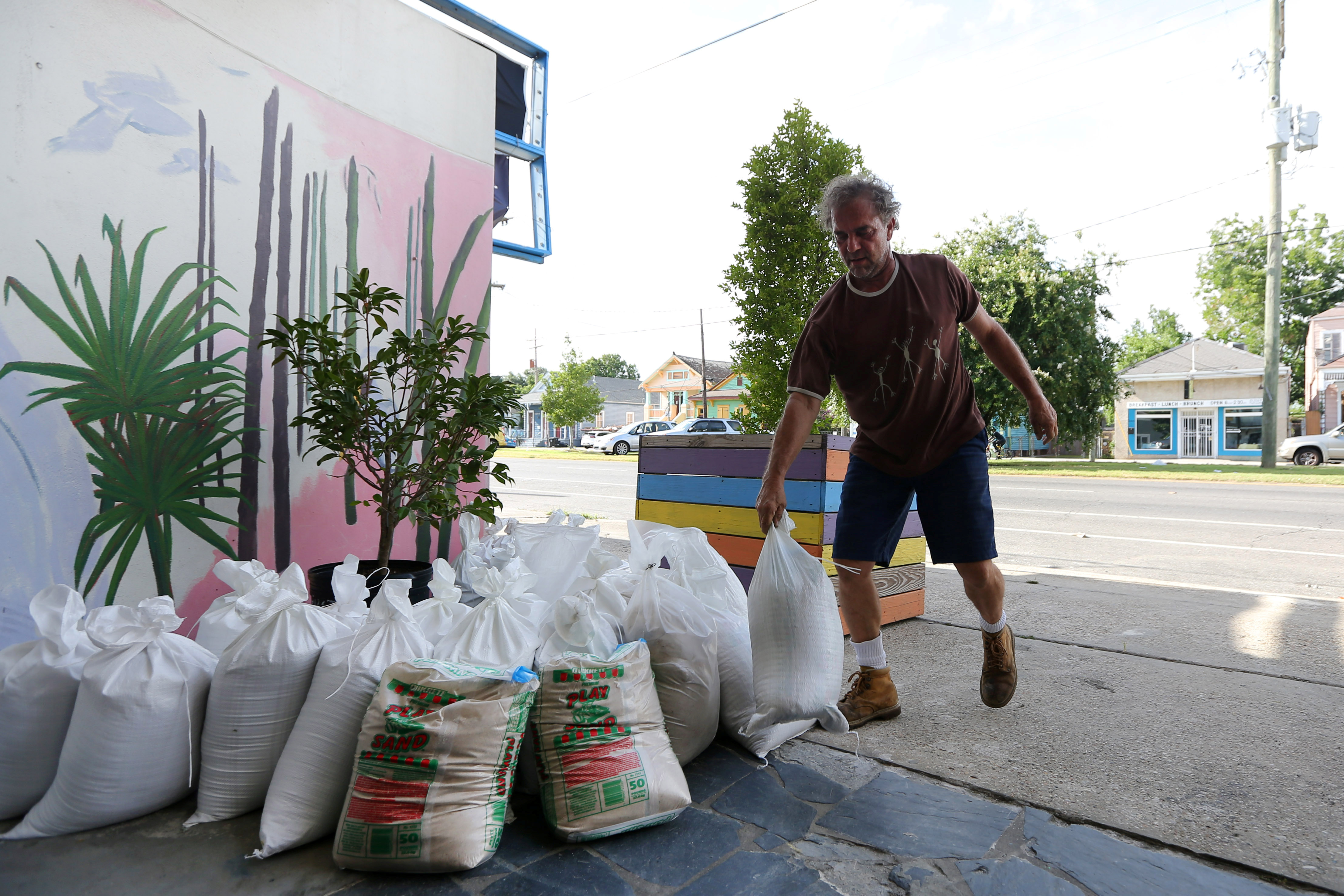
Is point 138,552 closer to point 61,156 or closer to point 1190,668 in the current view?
point 61,156

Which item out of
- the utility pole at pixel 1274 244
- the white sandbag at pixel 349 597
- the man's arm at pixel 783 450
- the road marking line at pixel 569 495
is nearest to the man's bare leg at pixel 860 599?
the man's arm at pixel 783 450

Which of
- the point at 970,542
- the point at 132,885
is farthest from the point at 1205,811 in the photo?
the point at 132,885

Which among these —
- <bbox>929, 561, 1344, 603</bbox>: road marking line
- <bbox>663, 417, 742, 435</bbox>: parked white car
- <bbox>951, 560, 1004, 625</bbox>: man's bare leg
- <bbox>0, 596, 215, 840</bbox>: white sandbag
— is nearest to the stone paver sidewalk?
<bbox>0, 596, 215, 840</bbox>: white sandbag

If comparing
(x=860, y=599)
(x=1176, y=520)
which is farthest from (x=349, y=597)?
(x=1176, y=520)

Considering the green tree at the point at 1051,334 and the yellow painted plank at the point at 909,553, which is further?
the green tree at the point at 1051,334

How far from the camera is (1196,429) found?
33438 millimetres

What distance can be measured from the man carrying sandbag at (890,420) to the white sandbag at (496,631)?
84 cm

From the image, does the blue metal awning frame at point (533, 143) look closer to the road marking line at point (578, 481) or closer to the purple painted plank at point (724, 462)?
the purple painted plank at point (724, 462)

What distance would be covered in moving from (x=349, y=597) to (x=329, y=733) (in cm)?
49

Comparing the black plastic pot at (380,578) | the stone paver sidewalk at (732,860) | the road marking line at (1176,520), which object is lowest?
the stone paver sidewalk at (732,860)

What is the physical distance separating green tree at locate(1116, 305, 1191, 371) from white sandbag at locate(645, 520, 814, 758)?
193ft

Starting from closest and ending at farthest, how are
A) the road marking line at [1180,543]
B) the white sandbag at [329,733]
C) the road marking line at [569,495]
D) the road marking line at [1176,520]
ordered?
the white sandbag at [329,733] → the road marking line at [1180,543] → the road marking line at [1176,520] → the road marking line at [569,495]

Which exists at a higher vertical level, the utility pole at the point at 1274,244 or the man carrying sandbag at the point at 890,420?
the utility pole at the point at 1274,244

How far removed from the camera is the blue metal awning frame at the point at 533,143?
4.80 meters
